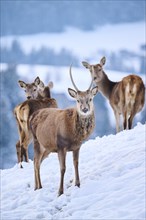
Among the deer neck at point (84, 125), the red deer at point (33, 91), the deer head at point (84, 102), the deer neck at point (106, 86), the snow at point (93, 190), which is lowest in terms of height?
the snow at point (93, 190)

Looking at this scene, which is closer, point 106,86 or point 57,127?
point 57,127

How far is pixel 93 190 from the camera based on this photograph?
11195 mm

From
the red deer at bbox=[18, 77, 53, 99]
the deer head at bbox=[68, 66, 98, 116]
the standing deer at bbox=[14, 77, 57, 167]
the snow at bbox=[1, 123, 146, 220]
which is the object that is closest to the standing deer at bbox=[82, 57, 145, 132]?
the red deer at bbox=[18, 77, 53, 99]

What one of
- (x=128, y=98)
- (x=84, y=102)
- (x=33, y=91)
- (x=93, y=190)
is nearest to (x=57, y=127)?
(x=84, y=102)

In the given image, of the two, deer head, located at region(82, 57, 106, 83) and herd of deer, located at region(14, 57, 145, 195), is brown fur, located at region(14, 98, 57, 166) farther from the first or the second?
deer head, located at region(82, 57, 106, 83)

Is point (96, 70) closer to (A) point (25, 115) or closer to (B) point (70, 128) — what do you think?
(A) point (25, 115)

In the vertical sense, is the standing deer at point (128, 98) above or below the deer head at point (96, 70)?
below

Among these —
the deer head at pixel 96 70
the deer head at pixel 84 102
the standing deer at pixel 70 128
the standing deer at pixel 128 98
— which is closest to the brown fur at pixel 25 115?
the standing deer at pixel 128 98

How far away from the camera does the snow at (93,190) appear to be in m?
10.3

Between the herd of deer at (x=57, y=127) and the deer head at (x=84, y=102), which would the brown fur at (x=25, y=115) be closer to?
the herd of deer at (x=57, y=127)

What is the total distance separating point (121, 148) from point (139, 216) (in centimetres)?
358

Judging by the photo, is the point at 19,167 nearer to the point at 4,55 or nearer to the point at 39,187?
the point at 39,187

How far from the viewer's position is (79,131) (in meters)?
11.3

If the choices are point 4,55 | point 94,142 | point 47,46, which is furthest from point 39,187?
point 47,46
